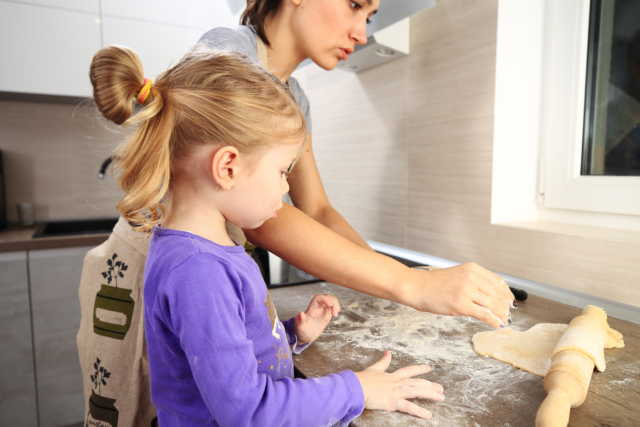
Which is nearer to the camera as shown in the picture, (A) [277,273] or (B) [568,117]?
(B) [568,117]

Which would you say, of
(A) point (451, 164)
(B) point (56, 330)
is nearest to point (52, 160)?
(B) point (56, 330)

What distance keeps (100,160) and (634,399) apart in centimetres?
248

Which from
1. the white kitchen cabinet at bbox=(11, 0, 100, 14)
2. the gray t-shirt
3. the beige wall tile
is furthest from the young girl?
the white kitchen cabinet at bbox=(11, 0, 100, 14)

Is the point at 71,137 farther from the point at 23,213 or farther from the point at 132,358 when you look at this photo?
the point at 132,358

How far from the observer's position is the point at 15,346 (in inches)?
64.2

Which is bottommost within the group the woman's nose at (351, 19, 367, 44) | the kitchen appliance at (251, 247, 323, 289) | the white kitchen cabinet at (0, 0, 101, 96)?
the kitchen appliance at (251, 247, 323, 289)

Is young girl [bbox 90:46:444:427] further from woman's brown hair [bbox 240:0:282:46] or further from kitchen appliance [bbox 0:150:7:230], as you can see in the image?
kitchen appliance [bbox 0:150:7:230]

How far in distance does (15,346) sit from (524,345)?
6.16 feet

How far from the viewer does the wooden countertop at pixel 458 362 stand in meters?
0.49

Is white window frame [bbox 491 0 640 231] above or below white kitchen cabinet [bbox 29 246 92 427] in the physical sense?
above

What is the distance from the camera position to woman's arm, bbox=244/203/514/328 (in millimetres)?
605

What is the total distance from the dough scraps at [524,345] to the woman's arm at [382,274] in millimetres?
79

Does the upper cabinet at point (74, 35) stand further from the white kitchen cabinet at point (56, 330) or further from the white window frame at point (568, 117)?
the white window frame at point (568, 117)

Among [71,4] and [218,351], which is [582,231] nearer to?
[218,351]
